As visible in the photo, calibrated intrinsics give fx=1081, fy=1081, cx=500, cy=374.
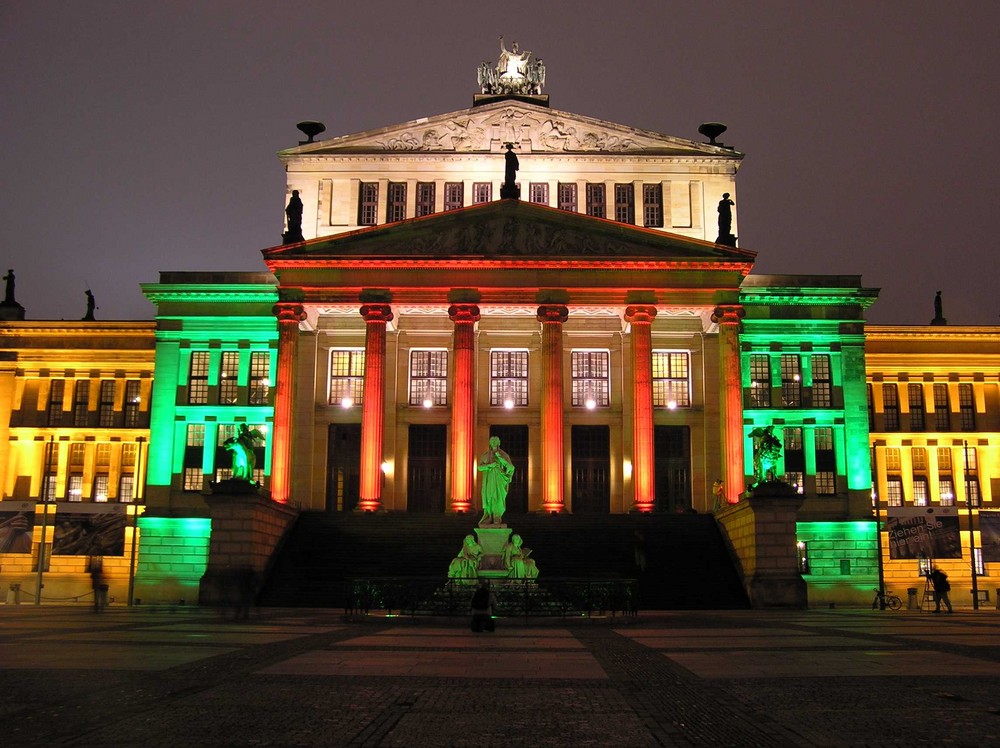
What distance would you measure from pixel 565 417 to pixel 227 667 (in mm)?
43136

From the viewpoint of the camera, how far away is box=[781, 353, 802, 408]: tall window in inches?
2382

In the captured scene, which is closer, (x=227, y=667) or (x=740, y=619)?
(x=227, y=667)

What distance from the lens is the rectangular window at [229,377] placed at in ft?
198

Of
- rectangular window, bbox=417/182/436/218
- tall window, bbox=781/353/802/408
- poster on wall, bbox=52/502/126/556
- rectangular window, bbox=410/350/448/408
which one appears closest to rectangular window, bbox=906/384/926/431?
tall window, bbox=781/353/802/408

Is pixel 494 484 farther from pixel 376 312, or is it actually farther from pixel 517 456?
pixel 517 456

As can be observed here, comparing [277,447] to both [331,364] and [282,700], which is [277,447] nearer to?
[331,364]

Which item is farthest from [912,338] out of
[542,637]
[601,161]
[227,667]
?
[227,667]

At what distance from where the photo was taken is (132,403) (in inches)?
2603

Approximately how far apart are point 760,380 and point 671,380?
4956 mm

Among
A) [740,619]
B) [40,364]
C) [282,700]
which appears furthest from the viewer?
[40,364]

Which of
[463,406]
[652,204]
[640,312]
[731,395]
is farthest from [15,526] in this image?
[652,204]

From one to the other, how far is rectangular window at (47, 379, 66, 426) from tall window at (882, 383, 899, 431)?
165ft

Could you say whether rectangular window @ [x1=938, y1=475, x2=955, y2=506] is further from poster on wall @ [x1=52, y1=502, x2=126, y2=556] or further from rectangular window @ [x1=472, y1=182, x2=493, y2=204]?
poster on wall @ [x1=52, y1=502, x2=126, y2=556]

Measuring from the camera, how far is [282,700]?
15102mm
